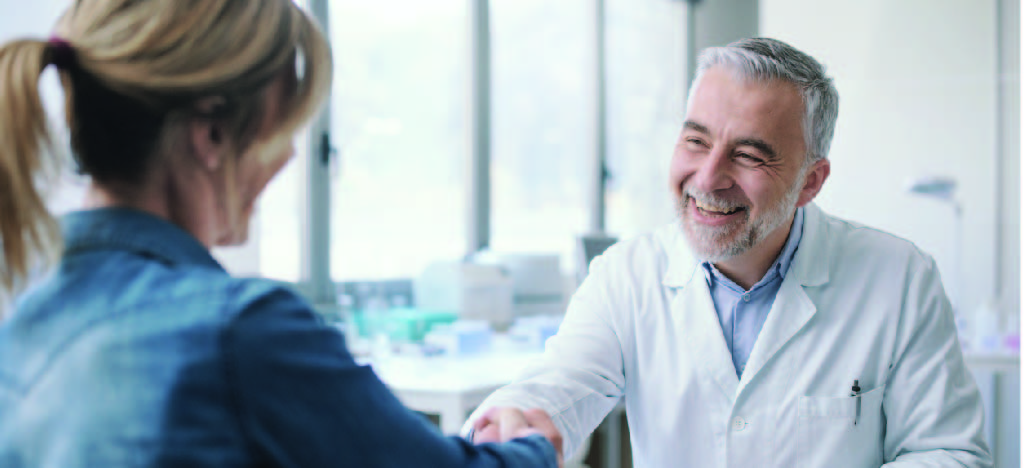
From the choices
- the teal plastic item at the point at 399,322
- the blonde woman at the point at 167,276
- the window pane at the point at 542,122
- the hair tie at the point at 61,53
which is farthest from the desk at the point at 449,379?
the window pane at the point at 542,122

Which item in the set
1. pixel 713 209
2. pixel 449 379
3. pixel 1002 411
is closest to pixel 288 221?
pixel 449 379

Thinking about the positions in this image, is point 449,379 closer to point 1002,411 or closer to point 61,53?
point 61,53

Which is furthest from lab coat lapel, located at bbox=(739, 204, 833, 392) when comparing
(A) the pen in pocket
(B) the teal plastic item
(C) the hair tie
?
(B) the teal plastic item

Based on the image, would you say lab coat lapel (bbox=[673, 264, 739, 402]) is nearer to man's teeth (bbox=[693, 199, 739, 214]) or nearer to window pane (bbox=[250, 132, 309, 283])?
man's teeth (bbox=[693, 199, 739, 214])

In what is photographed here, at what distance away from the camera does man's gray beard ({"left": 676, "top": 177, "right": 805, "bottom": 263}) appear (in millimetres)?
1387

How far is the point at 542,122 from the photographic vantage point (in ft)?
13.1

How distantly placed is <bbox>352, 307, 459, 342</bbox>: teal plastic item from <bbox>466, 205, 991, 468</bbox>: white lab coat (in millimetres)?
1318

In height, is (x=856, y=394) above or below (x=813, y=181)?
below

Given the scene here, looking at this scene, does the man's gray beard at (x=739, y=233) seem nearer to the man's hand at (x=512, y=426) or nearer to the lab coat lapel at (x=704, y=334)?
the lab coat lapel at (x=704, y=334)

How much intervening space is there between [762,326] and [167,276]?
1.02 m

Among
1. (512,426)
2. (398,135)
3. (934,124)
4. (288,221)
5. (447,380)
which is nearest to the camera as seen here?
(512,426)

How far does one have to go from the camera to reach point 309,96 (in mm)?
778

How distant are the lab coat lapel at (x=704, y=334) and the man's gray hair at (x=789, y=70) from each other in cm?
31

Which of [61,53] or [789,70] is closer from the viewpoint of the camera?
[61,53]
